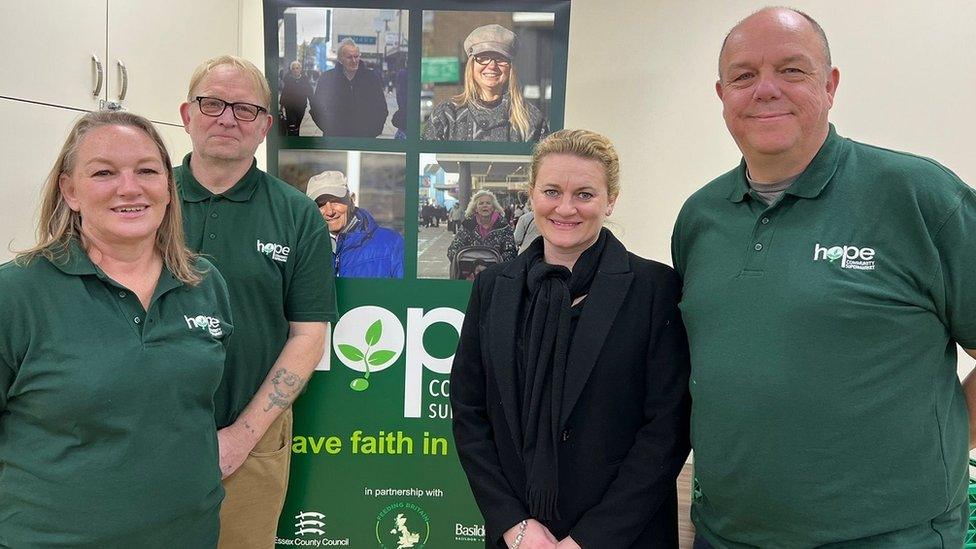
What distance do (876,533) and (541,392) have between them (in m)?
0.71

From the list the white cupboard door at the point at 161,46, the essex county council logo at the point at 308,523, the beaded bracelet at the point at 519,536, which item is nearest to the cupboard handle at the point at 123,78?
the white cupboard door at the point at 161,46

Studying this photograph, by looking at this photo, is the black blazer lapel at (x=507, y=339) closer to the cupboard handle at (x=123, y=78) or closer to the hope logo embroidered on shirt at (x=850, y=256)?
the hope logo embroidered on shirt at (x=850, y=256)

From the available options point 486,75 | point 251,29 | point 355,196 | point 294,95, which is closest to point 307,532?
point 355,196

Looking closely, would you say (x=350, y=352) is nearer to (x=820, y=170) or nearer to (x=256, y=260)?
(x=256, y=260)

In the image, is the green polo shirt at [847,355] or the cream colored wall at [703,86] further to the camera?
the cream colored wall at [703,86]

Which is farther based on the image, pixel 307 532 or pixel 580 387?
pixel 307 532

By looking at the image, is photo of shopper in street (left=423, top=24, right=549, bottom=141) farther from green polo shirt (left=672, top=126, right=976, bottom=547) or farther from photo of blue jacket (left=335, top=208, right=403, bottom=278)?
green polo shirt (left=672, top=126, right=976, bottom=547)

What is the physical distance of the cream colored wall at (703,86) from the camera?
3.36m

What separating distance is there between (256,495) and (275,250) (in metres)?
0.79

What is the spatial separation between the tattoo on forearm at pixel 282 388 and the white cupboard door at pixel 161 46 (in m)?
1.32

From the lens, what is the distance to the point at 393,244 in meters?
2.65

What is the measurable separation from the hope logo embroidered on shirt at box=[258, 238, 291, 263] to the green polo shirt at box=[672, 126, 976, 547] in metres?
1.34

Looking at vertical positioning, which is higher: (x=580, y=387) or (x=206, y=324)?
(x=206, y=324)

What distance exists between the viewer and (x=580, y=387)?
160 centimetres
